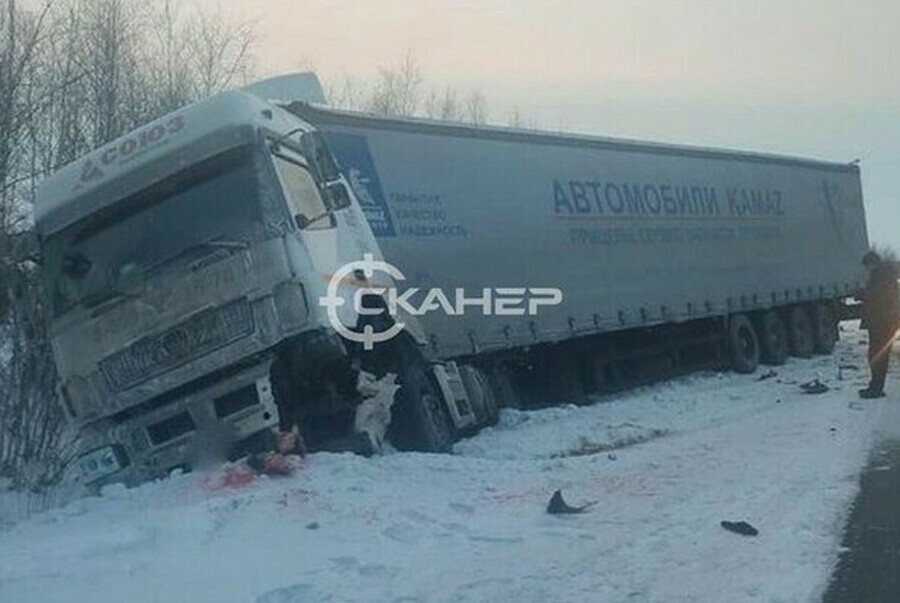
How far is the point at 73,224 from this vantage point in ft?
32.1

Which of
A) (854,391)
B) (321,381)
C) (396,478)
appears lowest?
(854,391)

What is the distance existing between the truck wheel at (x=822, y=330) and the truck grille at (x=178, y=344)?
1940 cm

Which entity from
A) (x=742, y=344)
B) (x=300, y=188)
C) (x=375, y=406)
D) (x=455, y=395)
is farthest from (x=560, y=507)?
(x=742, y=344)

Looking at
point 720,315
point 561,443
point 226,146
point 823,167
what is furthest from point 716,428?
point 823,167

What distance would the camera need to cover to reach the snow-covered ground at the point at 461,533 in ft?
21.3

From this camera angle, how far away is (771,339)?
79.4 ft

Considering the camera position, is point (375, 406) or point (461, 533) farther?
point (375, 406)

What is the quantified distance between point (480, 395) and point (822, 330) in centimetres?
1480

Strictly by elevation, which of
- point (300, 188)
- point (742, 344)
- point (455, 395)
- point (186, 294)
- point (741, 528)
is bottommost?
point (742, 344)

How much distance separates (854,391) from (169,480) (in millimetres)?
11143

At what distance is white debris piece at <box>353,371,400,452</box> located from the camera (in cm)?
1030

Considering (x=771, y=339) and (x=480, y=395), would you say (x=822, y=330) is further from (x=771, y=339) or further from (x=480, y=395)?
(x=480, y=395)

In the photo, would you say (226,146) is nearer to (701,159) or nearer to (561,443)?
(561,443)

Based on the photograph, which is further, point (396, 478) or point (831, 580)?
point (396, 478)
